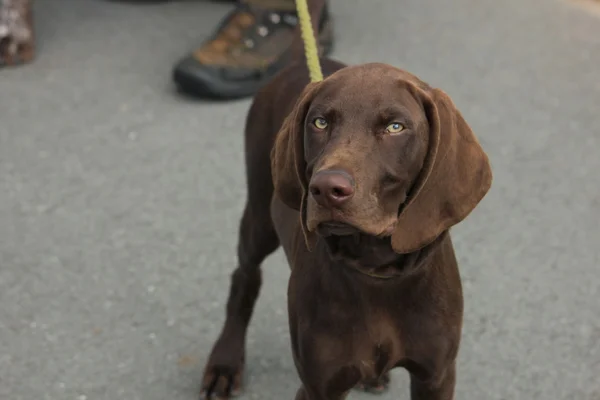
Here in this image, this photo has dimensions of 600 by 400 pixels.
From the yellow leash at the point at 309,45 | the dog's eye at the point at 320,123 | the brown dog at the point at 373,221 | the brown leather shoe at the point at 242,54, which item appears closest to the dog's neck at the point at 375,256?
the brown dog at the point at 373,221

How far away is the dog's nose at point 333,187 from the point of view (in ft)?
3.42

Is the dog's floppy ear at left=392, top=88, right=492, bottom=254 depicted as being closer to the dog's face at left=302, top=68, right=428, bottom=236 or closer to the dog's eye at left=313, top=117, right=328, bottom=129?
the dog's face at left=302, top=68, right=428, bottom=236

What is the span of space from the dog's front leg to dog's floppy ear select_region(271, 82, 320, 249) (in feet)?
1.07

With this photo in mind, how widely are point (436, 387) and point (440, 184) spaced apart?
41 cm

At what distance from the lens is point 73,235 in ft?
7.71

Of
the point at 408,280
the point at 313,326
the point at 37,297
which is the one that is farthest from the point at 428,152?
the point at 37,297

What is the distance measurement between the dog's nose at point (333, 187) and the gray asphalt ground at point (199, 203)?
88cm

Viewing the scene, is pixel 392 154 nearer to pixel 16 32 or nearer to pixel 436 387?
pixel 436 387

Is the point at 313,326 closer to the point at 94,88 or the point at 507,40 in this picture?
the point at 94,88

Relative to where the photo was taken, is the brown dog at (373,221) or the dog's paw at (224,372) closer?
the brown dog at (373,221)

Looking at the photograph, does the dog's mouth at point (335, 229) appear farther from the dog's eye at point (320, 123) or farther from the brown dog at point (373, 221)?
the dog's eye at point (320, 123)

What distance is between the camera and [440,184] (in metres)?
1.16

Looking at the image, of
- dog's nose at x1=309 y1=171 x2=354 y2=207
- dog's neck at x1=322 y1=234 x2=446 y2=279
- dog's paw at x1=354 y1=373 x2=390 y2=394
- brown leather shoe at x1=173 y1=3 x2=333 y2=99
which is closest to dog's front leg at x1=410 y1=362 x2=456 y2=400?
dog's neck at x1=322 y1=234 x2=446 y2=279

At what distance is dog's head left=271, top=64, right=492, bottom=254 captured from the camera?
110 cm
